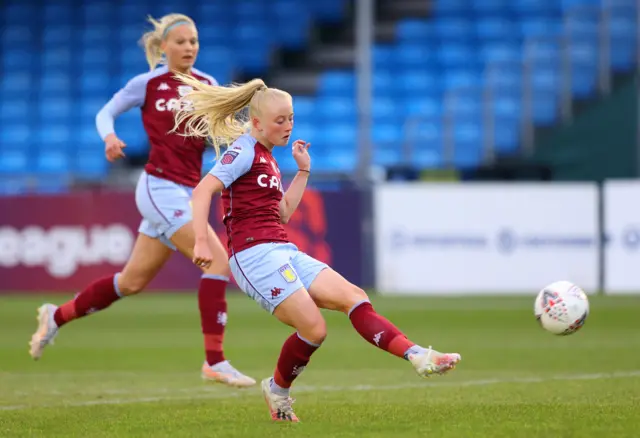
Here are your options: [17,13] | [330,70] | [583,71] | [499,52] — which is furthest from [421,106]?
[17,13]

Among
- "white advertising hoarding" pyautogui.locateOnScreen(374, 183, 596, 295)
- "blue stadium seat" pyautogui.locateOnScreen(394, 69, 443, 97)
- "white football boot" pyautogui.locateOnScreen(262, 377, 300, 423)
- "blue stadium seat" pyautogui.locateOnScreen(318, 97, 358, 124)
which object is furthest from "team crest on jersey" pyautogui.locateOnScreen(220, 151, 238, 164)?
"blue stadium seat" pyautogui.locateOnScreen(394, 69, 443, 97)

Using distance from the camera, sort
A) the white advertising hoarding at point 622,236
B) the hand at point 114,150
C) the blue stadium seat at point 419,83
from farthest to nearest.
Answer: the blue stadium seat at point 419,83 → the white advertising hoarding at point 622,236 → the hand at point 114,150

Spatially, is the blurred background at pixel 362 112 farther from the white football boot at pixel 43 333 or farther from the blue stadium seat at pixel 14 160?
the white football boot at pixel 43 333

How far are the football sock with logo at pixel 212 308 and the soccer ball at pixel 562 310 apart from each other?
208 centimetres

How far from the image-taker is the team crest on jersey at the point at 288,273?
5.72 metres

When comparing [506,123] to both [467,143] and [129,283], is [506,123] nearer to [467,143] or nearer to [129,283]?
[467,143]

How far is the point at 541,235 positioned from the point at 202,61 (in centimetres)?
963

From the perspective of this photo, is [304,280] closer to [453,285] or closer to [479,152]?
[453,285]

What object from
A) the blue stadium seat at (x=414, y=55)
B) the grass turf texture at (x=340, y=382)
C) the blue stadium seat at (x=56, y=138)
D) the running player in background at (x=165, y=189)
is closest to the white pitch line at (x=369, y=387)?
the grass turf texture at (x=340, y=382)

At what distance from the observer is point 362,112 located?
1700 centimetres

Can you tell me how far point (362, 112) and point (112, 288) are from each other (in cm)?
971

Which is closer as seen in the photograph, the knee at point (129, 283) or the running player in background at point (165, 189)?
the running player in background at point (165, 189)

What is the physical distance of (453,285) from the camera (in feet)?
53.4

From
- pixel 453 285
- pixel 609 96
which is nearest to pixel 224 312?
pixel 453 285
